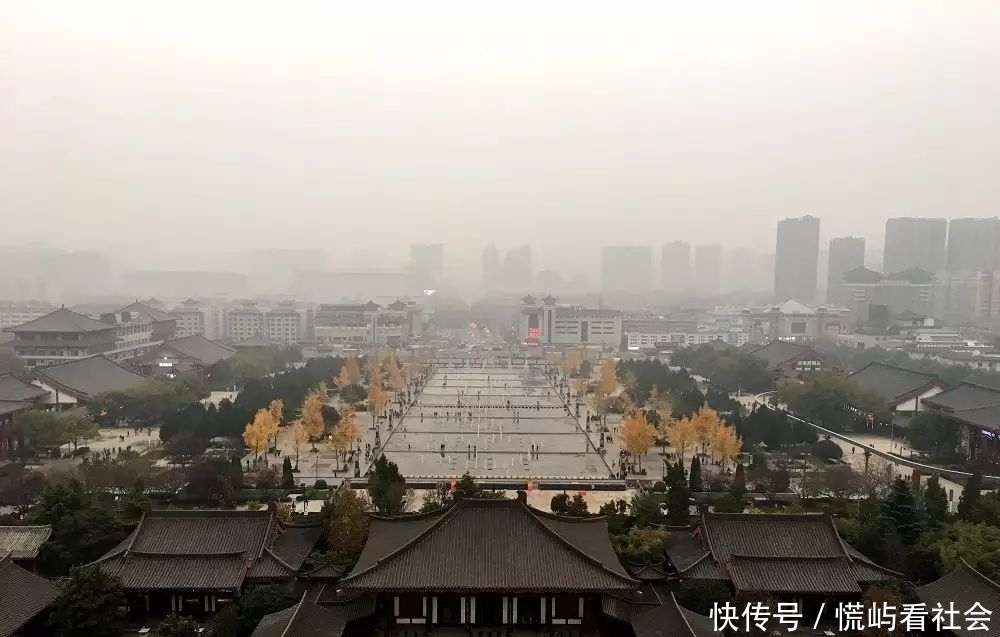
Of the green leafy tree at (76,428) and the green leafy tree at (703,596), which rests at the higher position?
the green leafy tree at (703,596)

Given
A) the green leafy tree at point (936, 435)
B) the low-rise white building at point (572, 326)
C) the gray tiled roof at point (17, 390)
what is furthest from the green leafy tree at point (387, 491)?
the low-rise white building at point (572, 326)

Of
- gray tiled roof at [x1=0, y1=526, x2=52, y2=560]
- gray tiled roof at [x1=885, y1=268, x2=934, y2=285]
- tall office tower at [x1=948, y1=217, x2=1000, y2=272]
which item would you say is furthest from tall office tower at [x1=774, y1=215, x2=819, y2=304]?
gray tiled roof at [x1=0, y1=526, x2=52, y2=560]

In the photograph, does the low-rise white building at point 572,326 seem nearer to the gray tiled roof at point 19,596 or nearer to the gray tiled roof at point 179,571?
the gray tiled roof at point 179,571

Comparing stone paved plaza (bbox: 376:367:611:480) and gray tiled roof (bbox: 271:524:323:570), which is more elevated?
gray tiled roof (bbox: 271:524:323:570)

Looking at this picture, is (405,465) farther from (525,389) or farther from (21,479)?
(525,389)

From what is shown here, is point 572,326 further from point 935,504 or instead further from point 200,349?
point 935,504

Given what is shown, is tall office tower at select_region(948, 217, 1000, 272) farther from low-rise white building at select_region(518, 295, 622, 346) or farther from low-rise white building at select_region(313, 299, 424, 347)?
low-rise white building at select_region(313, 299, 424, 347)
